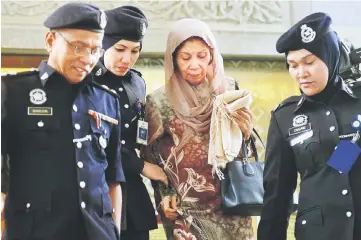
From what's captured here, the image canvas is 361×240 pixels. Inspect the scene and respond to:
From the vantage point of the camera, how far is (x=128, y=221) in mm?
2807

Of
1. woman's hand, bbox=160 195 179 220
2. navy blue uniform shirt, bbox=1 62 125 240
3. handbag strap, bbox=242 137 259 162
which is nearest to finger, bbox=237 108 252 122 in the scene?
handbag strap, bbox=242 137 259 162

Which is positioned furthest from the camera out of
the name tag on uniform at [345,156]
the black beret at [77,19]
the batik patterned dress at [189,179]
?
the batik patterned dress at [189,179]

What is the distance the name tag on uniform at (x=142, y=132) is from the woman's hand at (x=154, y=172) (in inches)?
3.9

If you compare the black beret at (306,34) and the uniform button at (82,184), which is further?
the black beret at (306,34)

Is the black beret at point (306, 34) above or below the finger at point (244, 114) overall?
above

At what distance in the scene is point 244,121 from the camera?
3.04 meters

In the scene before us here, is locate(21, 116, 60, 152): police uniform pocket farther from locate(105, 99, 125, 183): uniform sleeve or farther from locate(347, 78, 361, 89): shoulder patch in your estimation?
locate(347, 78, 361, 89): shoulder patch

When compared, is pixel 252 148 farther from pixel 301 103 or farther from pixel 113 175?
pixel 113 175

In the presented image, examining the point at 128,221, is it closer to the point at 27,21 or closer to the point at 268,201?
the point at 268,201

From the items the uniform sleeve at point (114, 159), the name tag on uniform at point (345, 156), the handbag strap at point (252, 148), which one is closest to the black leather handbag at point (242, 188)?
the handbag strap at point (252, 148)

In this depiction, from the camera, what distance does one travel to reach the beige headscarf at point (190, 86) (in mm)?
A: 3016

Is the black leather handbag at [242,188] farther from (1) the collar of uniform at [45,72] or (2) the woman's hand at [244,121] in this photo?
(1) the collar of uniform at [45,72]

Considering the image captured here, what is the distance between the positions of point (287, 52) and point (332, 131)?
387 mm

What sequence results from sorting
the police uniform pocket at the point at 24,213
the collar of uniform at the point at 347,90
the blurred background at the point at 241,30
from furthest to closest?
the blurred background at the point at 241,30
the collar of uniform at the point at 347,90
the police uniform pocket at the point at 24,213
